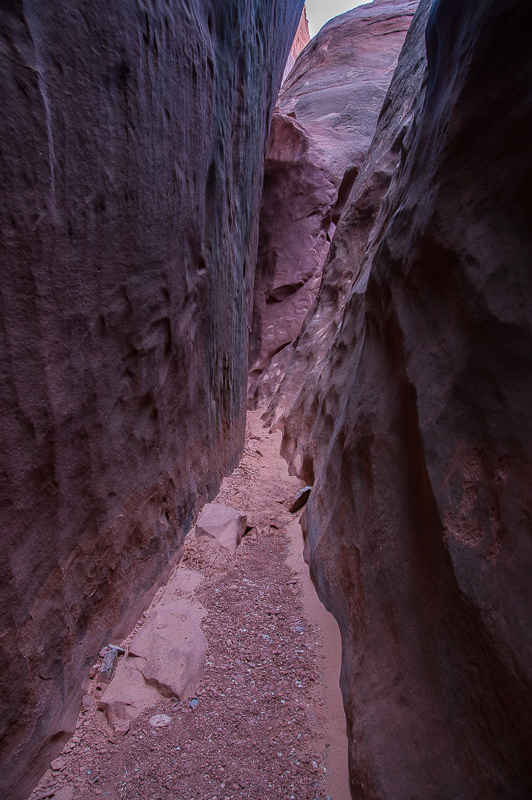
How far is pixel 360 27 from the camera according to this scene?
1334 centimetres

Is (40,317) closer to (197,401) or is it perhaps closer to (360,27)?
(197,401)

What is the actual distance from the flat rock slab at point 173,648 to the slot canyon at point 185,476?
0.01 meters

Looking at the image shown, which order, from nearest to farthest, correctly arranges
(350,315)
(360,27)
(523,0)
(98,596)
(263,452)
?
(523,0) → (98,596) → (350,315) → (263,452) → (360,27)

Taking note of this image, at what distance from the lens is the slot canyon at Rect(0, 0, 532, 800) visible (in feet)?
3.82

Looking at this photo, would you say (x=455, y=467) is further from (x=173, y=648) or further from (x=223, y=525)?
(x=223, y=525)

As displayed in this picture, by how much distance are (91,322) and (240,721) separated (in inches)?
62.6

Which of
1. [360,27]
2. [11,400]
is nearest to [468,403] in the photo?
[11,400]

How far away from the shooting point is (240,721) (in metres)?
1.71

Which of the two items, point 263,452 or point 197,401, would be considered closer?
point 197,401

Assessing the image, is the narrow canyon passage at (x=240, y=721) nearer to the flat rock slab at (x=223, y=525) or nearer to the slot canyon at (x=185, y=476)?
the slot canyon at (x=185, y=476)

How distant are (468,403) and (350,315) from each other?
8.40 ft

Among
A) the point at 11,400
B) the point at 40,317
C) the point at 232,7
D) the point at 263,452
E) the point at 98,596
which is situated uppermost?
the point at 232,7

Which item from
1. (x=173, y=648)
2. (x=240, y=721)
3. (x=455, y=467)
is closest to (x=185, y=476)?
(x=173, y=648)

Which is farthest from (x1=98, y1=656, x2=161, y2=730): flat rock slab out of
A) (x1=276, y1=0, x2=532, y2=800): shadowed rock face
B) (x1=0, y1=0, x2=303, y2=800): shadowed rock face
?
(x1=276, y1=0, x2=532, y2=800): shadowed rock face
